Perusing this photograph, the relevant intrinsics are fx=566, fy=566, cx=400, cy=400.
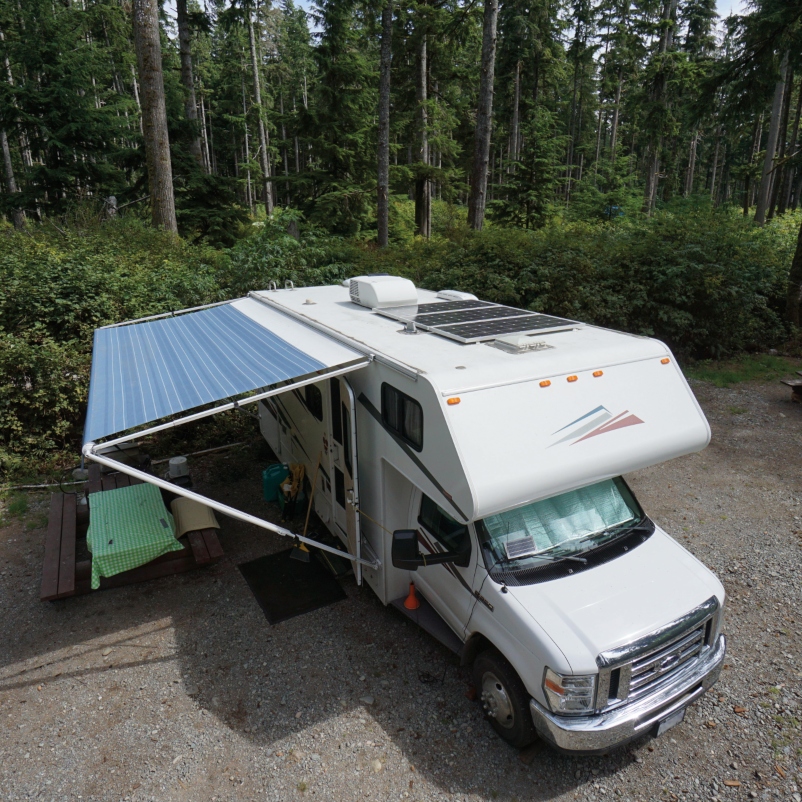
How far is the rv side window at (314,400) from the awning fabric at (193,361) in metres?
0.63

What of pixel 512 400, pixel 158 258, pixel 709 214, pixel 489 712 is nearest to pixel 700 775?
pixel 489 712

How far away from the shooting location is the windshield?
446 cm

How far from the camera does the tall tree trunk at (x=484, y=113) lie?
14.5m

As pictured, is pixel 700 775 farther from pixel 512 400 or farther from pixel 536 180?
pixel 536 180

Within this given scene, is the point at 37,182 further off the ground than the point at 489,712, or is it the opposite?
the point at 37,182

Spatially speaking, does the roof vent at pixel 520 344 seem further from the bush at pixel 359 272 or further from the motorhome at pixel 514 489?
the bush at pixel 359 272

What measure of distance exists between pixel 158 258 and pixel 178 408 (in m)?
8.18

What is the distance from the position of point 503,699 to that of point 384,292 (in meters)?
4.68

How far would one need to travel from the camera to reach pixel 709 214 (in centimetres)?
1502

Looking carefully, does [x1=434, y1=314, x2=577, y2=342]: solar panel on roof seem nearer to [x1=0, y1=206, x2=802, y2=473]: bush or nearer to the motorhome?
the motorhome

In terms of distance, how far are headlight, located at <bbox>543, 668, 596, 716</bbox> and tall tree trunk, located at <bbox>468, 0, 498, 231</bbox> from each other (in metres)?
13.5

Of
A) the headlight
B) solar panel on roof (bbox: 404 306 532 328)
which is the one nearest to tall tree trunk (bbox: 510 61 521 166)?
solar panel on roof (bbox: 404 306 532 328)

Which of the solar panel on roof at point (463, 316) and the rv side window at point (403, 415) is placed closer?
the rv side window at point (403, 415)

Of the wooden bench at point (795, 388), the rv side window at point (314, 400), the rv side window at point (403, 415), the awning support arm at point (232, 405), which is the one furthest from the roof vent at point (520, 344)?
the wooden bench at point (795, 388)
